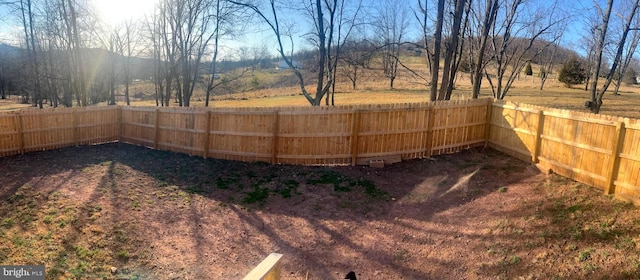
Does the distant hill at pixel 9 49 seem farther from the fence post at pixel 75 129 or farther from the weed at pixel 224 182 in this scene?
the weed at pixel 224 182

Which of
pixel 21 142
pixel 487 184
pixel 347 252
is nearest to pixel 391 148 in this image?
pixel 487 184

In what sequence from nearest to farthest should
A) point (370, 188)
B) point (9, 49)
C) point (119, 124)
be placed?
point (370, 188) → point (119, 124) → point (9, 49)

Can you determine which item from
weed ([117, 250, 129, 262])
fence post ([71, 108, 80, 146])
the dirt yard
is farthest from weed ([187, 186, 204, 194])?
fence post ([71, 108, 80, 146])

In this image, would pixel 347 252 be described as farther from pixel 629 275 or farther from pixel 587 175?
pixel 587 175

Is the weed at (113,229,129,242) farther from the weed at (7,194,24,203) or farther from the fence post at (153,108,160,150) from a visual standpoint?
the fence post at (153,108,160,150)

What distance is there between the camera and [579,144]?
7824 mm

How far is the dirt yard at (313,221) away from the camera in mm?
5918

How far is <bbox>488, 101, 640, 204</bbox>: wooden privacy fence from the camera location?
6.83 metres

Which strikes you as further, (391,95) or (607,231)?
(391,95)

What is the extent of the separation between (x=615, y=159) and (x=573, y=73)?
33727 mm

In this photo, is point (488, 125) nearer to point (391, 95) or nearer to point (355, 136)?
point (355, 136)

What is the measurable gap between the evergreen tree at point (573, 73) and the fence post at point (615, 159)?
33.6 meters

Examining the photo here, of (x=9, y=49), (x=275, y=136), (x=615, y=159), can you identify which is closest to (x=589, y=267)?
(x=615, y=159)

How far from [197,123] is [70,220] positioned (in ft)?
15.0
